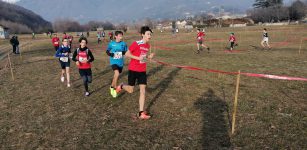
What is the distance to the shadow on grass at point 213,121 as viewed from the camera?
18.9 ft

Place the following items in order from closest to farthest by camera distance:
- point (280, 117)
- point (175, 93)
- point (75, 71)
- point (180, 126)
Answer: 1. point (180, 126)
2. point (280, 117)
3. point (175, 93)
4. point (75, 71)

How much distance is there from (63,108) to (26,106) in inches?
52.6

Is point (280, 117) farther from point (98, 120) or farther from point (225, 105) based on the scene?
point (98, 120)

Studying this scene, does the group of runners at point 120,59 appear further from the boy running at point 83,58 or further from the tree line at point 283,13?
the tree line at point 283,13

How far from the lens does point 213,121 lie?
6926mm

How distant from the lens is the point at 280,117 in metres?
7.13

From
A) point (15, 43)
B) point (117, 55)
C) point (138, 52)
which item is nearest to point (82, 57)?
point (117, 55)

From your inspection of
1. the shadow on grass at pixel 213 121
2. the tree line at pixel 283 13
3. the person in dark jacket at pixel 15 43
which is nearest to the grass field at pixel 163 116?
the shadow on grass at pixel 213 121

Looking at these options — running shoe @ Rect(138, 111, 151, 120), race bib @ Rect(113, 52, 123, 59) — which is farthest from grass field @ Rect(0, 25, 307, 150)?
race bib @ Rect(113, 52, 123, 59)

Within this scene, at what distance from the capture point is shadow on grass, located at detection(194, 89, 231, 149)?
5.76m

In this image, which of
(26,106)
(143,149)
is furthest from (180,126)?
(26,106)

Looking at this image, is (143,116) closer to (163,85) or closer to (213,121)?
(213,121)

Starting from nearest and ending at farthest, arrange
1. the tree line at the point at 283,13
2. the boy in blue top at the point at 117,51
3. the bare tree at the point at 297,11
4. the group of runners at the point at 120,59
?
the group of runners at the point at 120,59, the boy in blue top at the point at 117,51, the bare tree at the point at 297,11, the tree line at the point at 283,13

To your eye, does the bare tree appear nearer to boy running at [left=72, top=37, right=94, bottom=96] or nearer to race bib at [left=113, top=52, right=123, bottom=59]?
race bib at [left=113, top=52, right=123, bottom=59]
